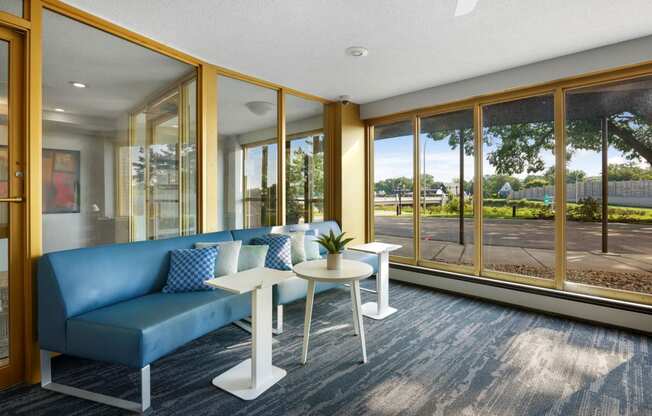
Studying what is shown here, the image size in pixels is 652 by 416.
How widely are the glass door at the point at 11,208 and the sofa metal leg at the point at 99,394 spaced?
0.77ft

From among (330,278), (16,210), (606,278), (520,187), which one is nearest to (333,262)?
(330,278)

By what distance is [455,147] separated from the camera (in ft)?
14.2

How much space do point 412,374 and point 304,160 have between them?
3.12 metres

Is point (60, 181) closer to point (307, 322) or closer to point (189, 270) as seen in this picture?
point (189, 270)

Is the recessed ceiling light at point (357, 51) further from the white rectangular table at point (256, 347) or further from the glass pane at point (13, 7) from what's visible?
the glass pane at point (13, 7)

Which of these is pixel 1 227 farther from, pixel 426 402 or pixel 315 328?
pixel 426 402

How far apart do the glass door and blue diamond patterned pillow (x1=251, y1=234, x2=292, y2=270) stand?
6.08 feet

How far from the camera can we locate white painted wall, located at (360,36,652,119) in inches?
117

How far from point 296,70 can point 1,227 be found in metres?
2.90

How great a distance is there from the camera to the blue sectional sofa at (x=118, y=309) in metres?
1.95

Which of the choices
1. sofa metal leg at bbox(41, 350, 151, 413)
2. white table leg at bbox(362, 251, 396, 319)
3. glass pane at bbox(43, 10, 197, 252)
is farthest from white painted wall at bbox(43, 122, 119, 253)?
white table leg at bbox(362, 251, 396, 319)

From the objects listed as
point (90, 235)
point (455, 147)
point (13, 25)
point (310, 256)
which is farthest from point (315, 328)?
point (13, 25)

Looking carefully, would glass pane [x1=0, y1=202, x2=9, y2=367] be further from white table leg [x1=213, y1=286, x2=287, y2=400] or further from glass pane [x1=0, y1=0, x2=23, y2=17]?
white table leg [x1=213, y1=286, x2=287, y2=400]

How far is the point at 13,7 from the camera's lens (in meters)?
2.17
